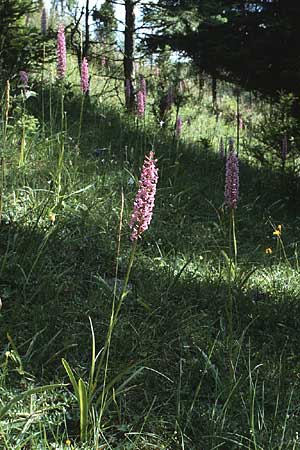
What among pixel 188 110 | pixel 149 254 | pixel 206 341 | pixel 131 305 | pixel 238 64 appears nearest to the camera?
pixel 206 341

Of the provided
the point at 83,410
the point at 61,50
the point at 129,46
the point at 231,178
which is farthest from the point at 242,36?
the point at 83,410

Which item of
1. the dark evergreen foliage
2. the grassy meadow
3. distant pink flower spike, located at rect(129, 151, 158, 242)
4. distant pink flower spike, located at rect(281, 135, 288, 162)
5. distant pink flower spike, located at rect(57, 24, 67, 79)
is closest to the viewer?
distant pink flower spike, located at rect(129, 151, 158, 242)

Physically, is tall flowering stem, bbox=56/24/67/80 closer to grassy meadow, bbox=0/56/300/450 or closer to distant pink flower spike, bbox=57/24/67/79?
distant pink flower spike, bbox=57/24/67/79

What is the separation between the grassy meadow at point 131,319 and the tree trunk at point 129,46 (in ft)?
8.01

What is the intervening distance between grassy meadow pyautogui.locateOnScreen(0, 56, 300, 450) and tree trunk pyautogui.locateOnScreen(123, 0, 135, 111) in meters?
2.44

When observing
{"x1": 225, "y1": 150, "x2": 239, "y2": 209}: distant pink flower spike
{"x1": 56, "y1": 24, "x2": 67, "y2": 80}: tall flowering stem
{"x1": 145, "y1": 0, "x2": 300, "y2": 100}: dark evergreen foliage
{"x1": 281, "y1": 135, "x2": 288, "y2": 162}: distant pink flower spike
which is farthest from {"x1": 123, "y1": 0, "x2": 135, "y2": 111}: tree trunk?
{"x1": 225, "y1": 150, "x2": 239, "y2": 209}: distant pink flower spike

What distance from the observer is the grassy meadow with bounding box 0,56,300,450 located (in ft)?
7.04

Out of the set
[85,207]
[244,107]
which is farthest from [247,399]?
[244,107]

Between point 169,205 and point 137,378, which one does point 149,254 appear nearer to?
point 169,205

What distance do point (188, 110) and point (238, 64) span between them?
131 inches

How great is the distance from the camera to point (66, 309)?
112 inches

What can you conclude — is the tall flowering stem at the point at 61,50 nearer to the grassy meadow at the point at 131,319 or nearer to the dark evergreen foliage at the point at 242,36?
the grassy meadow at the point at 131,319

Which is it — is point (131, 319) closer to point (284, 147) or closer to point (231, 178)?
point (231, 178)

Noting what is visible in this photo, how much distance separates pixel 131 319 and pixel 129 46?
17.5ft
